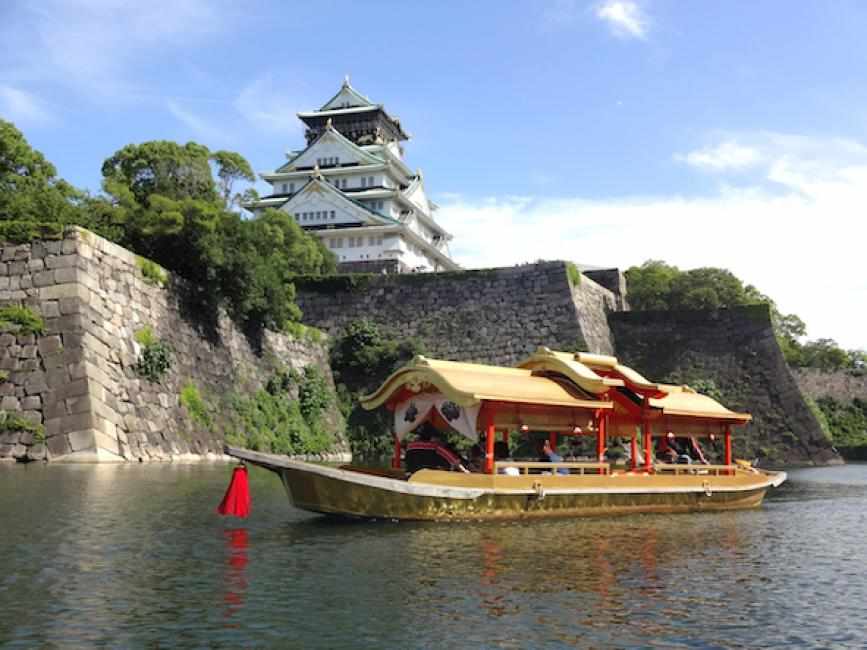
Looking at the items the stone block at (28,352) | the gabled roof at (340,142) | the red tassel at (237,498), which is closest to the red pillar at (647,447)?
the red tassel at (237,498)

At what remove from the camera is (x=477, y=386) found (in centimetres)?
1379

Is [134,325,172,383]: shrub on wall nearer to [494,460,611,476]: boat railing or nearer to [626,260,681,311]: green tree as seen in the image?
[494,460,611,476]: boat railing

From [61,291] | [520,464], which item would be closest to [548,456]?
[520,464]

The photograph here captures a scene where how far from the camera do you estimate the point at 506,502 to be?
14.1 meters

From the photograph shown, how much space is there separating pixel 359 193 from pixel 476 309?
983 inches

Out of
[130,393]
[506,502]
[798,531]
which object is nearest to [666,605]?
[506,502]

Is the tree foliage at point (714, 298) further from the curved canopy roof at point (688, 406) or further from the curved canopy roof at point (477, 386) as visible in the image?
the curved canopy roof at point (477, 386)

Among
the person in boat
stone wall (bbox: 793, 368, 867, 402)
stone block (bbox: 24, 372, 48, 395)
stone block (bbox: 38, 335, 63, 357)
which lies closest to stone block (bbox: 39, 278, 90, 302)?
stone block (bbox: 38, 335, 63, 357)

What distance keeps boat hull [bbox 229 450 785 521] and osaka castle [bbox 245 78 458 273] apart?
37.2 m

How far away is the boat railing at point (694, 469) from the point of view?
57.3 ft

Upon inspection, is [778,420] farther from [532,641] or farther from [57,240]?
[532,641]

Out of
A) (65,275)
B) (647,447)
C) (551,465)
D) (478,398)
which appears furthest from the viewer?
(65,275)

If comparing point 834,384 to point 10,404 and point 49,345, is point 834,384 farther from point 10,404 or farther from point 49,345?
point 10,404

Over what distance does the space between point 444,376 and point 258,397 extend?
19.4 meters
